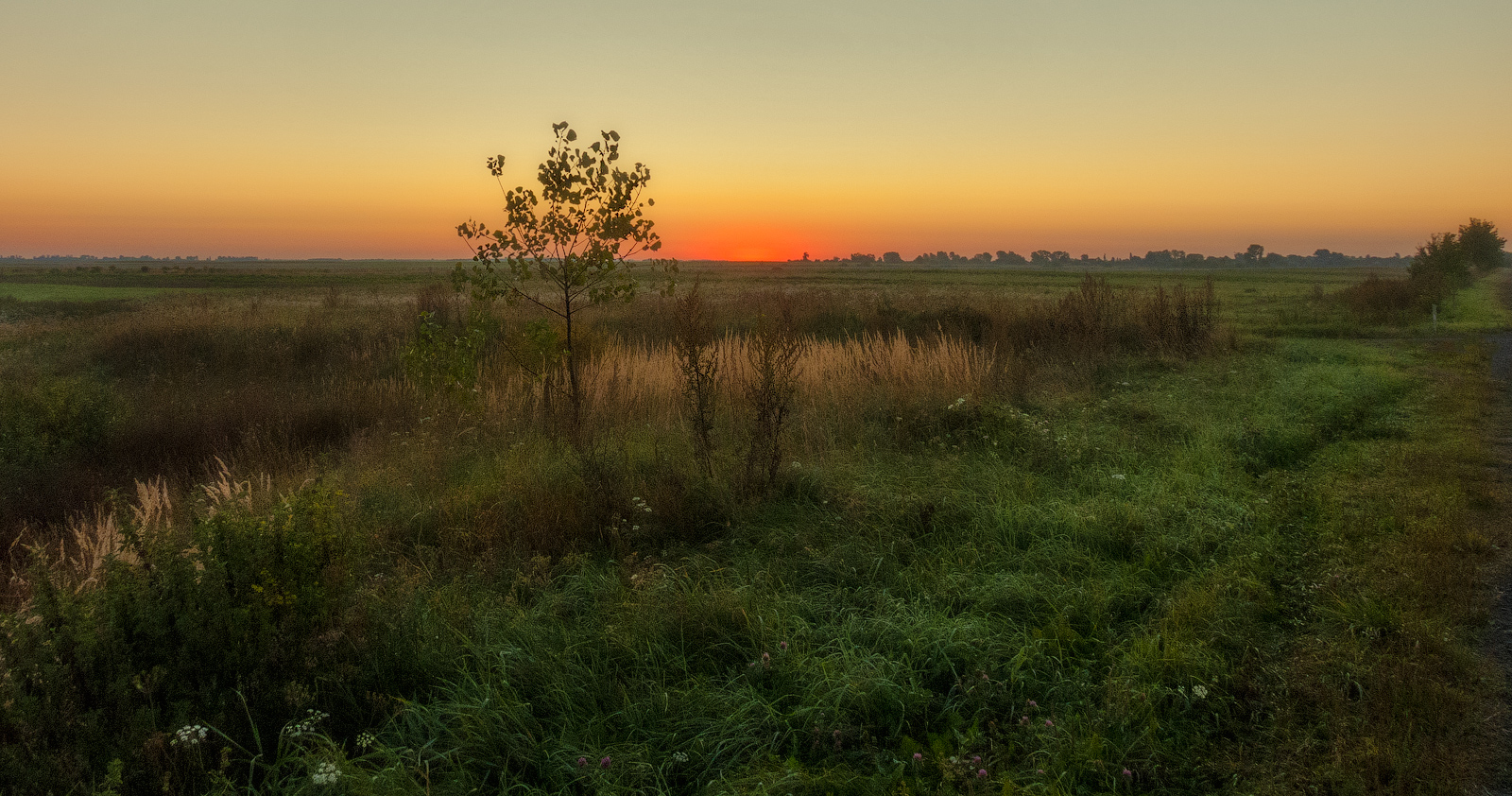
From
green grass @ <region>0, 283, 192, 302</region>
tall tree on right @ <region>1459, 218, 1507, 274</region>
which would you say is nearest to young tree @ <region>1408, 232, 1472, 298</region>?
tall tree on right @ <region>1459, 218, 1507, 274</region>

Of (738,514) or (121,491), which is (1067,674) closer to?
(738,514)

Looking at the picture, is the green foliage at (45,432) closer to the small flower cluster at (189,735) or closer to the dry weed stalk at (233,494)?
the dry weed stalk at (233,494)

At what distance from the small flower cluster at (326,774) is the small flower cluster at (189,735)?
0.46 m

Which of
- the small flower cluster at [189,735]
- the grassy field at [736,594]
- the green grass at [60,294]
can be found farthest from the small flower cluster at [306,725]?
the green grass at [60,294]

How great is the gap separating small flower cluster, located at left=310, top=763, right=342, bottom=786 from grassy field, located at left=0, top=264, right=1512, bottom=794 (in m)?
0.01

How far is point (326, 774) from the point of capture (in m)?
2.79

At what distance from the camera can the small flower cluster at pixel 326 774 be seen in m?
2.72

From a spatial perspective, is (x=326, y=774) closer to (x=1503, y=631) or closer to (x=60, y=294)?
(x=1503, y=631)

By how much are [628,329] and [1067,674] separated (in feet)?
53.6

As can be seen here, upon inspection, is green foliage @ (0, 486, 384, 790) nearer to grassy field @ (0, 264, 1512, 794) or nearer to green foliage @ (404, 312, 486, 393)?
grassy field @ (0, 264, 1512, 794)

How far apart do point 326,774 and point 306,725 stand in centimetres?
49

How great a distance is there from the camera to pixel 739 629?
4.11 metres

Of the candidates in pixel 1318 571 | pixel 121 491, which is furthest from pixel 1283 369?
pixel 121 491

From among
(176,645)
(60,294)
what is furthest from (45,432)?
(60,294)
